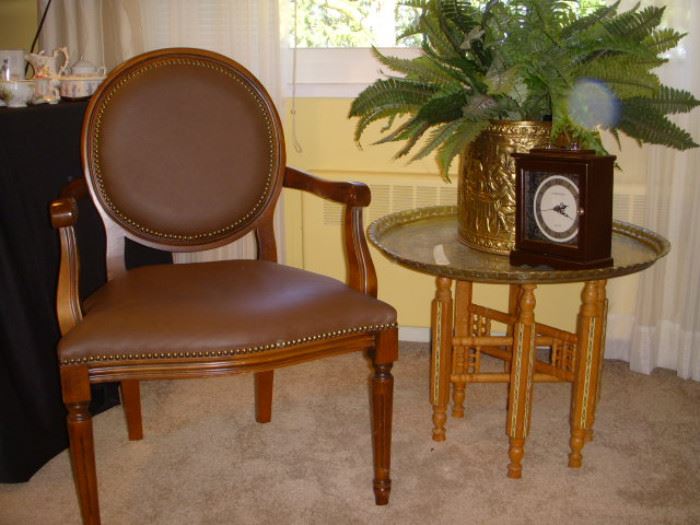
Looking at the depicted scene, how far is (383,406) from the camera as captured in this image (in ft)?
5.38

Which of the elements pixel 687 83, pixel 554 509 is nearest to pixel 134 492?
pixel 554 509

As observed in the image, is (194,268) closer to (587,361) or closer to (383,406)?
(383,406)

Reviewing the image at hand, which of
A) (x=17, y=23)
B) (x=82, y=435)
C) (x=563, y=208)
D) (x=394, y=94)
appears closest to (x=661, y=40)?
(x=563, y=208)

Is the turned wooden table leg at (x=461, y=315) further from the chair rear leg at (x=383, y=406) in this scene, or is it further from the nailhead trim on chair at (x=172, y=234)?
the nailhead trim on chair at (x=172, y=234)

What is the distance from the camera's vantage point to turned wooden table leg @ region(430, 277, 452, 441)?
183 centimetres

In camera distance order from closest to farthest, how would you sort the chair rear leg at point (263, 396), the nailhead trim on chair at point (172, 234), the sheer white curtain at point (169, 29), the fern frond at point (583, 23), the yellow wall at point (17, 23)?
the fern frond at point (583, 23), the nailhead trim on chair at point (172, 234), the chair rear leg at point (263, 396), the sheer white curtain at point (169, 29), the yellow wall at point (17, 23)

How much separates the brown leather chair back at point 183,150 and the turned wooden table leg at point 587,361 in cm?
77

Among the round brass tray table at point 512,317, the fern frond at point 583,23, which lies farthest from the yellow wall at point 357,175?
the fern frond at point 583,23

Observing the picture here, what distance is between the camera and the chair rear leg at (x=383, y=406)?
1598 millimetres

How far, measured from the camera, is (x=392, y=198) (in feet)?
8.03

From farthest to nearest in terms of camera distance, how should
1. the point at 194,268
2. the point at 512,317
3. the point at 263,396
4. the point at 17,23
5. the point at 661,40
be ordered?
1. the point at 17,23
2. the point at 263,396
3. the point at 512,317
4. the point at 194,268
5. the point at 661,40

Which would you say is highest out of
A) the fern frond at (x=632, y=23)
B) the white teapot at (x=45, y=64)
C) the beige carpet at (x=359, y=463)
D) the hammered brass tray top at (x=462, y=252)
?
the fern frond at (x=632, y=23)

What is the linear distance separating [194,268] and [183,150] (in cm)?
28

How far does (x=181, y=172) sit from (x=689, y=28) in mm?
1360
